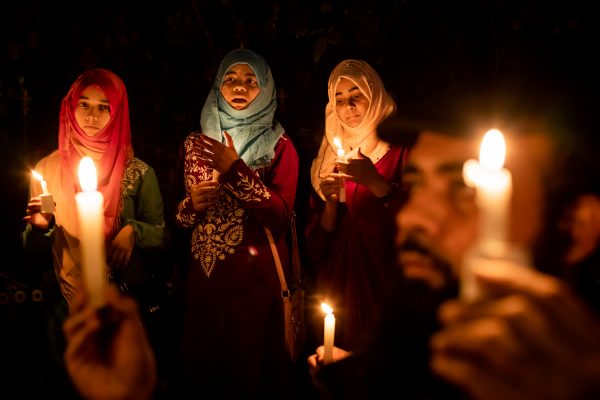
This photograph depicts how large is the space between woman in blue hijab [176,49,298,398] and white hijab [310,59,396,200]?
237mm

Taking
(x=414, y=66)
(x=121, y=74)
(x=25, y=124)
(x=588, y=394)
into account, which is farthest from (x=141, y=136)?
(x=588, y=394)

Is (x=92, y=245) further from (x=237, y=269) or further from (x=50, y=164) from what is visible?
(x=50, y=164)

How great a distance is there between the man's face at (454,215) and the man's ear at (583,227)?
0.31 feet

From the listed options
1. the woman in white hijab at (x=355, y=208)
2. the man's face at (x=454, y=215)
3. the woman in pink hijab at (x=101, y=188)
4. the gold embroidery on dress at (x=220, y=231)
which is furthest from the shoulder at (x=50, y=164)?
the man's face at (x=454, y=215)

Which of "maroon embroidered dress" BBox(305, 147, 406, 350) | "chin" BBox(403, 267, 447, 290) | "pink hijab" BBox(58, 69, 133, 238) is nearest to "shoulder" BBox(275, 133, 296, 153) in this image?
"maroon embroidered dress" BBox(305, 147, 406, 350)

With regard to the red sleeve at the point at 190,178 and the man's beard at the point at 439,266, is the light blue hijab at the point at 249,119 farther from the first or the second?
the man's beard at the point at 439,266

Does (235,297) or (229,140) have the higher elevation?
(229,140)

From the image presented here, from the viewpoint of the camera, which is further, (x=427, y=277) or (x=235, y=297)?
(x=235, y=297)

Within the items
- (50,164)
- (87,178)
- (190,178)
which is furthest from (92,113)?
(87,178)

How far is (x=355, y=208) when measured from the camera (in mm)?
2596

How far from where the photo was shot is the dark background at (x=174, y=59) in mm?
3346

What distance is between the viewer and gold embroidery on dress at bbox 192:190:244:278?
2.76m

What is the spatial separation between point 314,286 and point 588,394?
2901 mm

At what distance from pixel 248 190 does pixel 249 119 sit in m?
0.51
